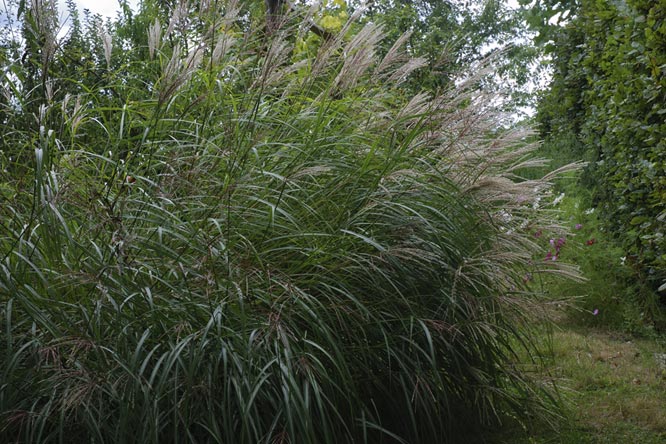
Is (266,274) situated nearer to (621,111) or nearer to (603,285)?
(621,111)

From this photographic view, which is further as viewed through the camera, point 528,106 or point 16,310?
point 528,106

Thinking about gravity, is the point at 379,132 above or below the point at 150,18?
below

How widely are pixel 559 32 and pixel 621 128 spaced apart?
257 cm

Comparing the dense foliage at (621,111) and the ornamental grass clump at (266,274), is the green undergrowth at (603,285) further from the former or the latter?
the ornamental grass clump at (266,274)

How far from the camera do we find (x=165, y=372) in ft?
6.53

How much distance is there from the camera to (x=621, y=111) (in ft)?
14.0

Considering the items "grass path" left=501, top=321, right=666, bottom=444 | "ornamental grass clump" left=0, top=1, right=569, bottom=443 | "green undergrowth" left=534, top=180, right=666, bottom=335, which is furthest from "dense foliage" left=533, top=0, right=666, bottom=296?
"ornamental grass clump" left=0, top=1, right=569, bottom=443

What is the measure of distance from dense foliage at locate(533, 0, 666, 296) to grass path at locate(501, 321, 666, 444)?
51cm

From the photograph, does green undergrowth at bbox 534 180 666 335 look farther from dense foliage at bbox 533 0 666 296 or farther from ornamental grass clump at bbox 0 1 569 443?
ornamental grass clump at bbox 0 1 569 443

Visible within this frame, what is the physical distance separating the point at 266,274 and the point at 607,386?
227 cm

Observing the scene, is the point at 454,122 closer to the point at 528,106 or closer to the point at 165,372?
the point at 165,372

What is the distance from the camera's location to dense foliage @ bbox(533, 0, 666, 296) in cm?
368

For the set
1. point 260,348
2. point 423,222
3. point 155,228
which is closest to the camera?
point 260,348

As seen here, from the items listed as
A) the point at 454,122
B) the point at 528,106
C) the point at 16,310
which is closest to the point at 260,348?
the point at 16,310
